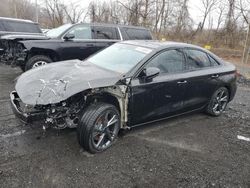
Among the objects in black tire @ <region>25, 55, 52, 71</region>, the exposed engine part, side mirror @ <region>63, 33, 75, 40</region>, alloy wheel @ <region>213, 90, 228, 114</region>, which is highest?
side mirror @ <region>63, 33, 75, 40</region>

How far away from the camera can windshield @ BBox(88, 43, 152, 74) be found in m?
3.89

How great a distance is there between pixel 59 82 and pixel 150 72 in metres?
1.35

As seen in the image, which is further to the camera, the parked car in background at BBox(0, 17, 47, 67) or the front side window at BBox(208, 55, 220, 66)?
the parked car in background at BBox(0, 17, 47, 67)

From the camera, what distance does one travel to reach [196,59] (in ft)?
15.5

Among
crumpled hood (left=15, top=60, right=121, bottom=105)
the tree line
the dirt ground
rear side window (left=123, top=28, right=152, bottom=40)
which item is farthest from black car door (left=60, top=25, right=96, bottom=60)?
the tree line

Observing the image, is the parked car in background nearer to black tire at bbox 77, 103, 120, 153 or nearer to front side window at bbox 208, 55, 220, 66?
black tire at bbox 77, 103, 120, 153

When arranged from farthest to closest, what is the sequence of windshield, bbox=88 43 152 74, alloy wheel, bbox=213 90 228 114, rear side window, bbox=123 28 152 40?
1. rear side window, bbox=123 28 152 40
2. alloy wheel, bbox=213 90 228 114
3. windshield, bbox=88 43 152 74

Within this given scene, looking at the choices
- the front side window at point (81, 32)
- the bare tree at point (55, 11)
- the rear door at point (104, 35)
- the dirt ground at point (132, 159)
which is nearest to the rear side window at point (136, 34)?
the rear door at point (104, 35)

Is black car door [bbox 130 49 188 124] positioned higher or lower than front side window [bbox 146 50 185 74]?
lower

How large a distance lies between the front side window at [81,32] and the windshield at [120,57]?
3.04m

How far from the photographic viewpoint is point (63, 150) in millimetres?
3455

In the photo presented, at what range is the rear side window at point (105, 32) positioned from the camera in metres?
7.79

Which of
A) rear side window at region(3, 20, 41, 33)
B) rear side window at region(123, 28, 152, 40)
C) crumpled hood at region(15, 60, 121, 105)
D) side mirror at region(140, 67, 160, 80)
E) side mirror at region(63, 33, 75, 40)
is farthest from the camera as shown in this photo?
rear side window at region(3, 20, 41, 33)

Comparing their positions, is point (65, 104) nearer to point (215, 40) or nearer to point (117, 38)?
point (117, 38)
